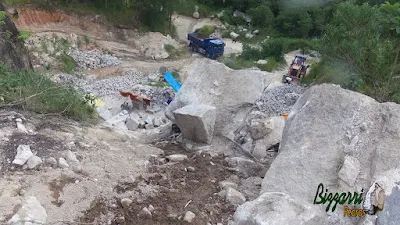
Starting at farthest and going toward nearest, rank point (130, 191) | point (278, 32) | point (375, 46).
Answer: point (278, 32) → point (375, 46) → point (130, 191)

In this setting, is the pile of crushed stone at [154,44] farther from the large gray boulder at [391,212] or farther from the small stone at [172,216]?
the large gray boulder at [391,212]

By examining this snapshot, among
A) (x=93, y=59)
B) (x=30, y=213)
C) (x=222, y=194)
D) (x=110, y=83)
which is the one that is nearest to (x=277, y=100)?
(x=222, y=194)

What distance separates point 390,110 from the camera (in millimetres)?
5359

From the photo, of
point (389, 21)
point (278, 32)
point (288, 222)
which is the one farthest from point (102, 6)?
point (288, 222)

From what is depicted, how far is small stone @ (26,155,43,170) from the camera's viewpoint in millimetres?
4764

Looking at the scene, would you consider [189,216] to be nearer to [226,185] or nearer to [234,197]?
[234,197]

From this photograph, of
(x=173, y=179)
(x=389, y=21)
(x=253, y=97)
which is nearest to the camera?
(x=173, y=179)

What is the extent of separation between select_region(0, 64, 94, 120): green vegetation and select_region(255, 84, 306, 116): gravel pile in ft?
10.7

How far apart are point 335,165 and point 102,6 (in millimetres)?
17081

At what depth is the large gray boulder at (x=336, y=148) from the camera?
455cm

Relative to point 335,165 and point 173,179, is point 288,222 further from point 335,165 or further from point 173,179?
point 173,179

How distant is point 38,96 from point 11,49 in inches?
Answer: 155

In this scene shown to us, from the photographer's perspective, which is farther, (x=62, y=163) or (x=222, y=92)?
(x=222, y=92)

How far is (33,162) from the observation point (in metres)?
4.79
